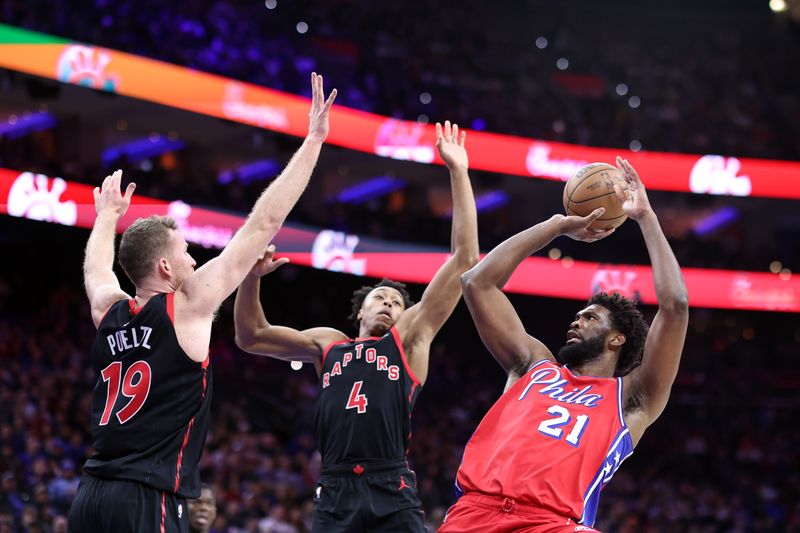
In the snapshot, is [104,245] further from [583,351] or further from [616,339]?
[616,339]

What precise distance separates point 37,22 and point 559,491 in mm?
14196

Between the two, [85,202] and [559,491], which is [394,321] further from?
[85,202]

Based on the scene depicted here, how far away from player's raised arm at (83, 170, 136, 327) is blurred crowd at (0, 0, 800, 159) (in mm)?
12522

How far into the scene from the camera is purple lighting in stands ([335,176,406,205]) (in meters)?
24.9

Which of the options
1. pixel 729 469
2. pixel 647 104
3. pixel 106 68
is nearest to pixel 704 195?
pixel 647 104

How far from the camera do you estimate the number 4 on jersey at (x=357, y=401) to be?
16.6 feet

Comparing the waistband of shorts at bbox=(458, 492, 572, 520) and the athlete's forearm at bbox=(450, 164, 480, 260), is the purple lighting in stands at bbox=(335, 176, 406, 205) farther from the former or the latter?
the waistband of shorts at bbox=(458, 492, 572, 520)

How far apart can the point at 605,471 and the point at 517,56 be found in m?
24.0

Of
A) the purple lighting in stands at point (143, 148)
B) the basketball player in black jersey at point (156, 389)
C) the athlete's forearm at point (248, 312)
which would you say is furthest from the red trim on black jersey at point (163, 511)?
the purple lighting in stands at point (143, 148)

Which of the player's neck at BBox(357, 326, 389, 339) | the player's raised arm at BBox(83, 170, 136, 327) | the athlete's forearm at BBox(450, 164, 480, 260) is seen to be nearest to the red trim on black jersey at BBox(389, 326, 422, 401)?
the player's neck at BBox(357, 326, 389, 339)

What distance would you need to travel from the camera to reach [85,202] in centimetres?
1573

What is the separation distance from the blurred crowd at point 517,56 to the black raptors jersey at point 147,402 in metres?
13.4

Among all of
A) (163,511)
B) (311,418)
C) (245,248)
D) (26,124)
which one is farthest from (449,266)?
(26,124)

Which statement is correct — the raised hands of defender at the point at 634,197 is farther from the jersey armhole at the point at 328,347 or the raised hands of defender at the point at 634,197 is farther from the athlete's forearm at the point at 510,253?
the jersey armhole at the point at 328,347
